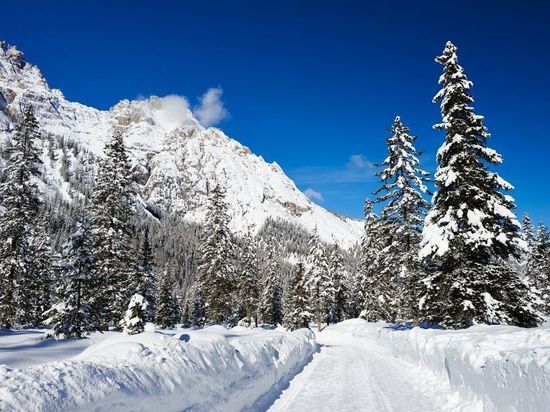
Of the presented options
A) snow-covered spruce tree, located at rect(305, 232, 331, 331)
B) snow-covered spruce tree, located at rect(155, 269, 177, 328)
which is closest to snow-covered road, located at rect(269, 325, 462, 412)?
snow-covered spruce tree, located at rect(305, 232, 331, 331)

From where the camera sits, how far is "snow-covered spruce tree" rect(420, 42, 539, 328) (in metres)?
18.2

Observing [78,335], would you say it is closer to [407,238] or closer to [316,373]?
[316,373]

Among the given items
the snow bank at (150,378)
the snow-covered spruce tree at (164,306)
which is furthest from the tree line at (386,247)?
the snow-covered spruce tree at (164,306)

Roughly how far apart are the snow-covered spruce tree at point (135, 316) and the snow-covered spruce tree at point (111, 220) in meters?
8.67

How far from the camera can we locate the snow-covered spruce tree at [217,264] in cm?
4034

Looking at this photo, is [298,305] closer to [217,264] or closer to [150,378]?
[217,264]

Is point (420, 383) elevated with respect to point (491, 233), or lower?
lower

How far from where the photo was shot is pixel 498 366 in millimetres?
8773

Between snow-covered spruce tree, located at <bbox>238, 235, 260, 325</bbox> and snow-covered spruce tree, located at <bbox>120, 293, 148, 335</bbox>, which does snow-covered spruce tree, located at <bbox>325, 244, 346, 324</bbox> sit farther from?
snow-covered spruce tree, located at <bbox>120, 293, 148, 335</bbox>

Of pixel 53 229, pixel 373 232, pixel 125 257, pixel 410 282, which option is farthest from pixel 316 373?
pixel 53 229

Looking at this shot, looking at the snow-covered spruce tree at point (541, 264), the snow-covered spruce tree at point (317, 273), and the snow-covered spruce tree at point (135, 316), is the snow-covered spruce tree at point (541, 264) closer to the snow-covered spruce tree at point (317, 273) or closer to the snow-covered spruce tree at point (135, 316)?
the snow-covered spruce tree at point (317, 273)

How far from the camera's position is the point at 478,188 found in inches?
740

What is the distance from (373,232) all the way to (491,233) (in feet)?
103

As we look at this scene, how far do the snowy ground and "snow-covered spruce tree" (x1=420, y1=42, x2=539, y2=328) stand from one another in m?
3.01
